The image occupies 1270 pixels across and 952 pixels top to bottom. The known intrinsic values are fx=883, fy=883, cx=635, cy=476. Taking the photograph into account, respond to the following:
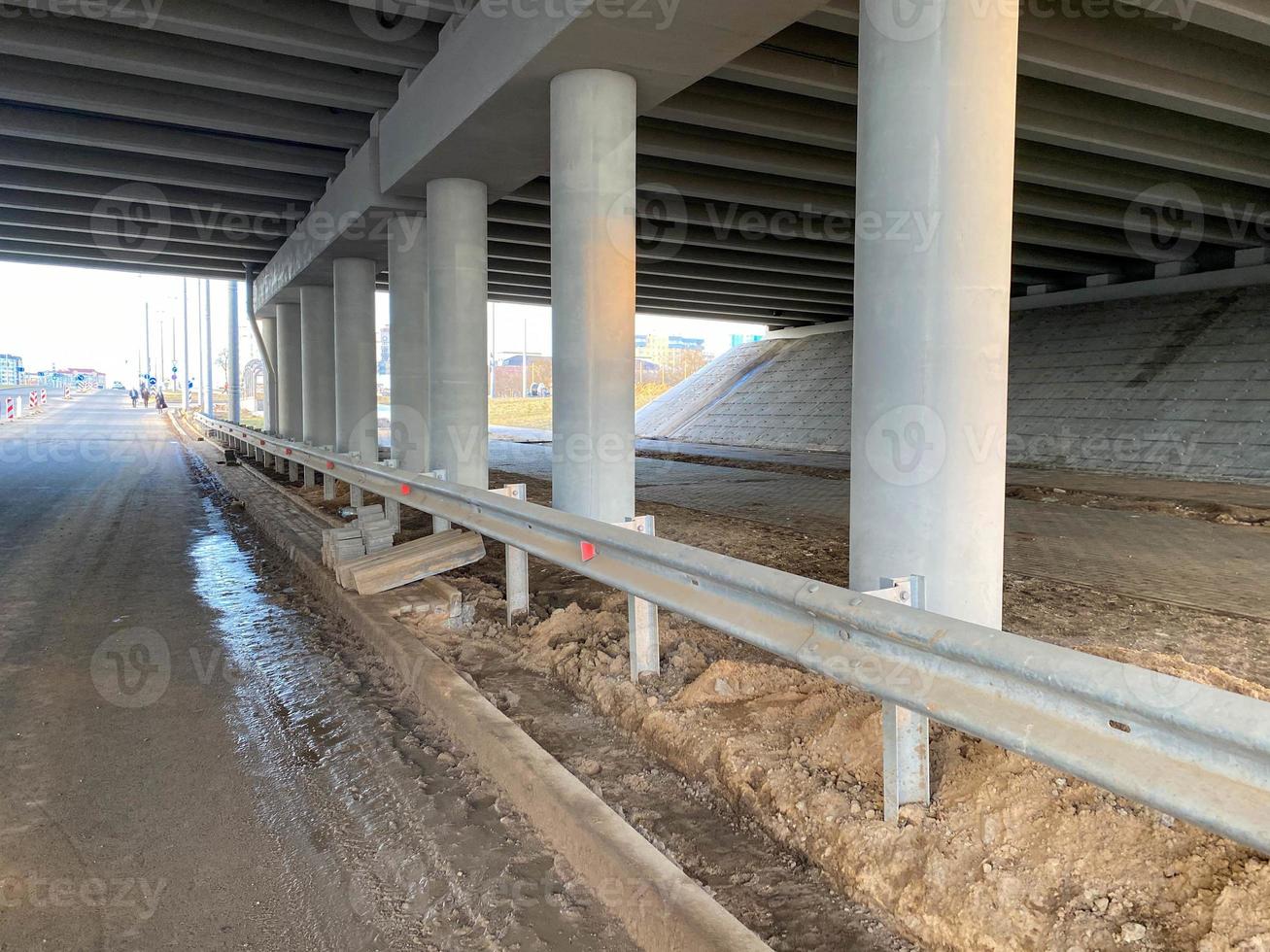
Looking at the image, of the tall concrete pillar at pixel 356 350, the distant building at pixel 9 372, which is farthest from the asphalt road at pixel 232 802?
the distant building at pixel 9 372

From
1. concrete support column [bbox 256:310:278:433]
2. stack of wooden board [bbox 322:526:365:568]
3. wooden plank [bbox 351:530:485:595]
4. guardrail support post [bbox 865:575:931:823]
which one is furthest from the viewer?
concrete support column [bbox 256:310:278:433]

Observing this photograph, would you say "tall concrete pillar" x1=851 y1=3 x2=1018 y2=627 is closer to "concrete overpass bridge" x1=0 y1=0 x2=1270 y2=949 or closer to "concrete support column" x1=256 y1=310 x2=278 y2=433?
"concrete overpass bridge" x1=0 y1=0 x2=1270 y2=949

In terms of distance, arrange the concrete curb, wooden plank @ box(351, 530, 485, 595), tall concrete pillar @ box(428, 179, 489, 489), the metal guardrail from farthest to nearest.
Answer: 1. tall concrete pillar @ box(428, 179, 489, 489)
2. wooden plank @ box(351, 530, 485, 595)
3. the concrete curb
4. the metal guardrail

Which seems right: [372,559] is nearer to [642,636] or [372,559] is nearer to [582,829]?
[642,636]

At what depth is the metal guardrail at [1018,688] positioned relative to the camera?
6.20ft

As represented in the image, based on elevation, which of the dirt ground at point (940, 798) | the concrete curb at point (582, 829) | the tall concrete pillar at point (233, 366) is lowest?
the concrete curb at point (582, 829)

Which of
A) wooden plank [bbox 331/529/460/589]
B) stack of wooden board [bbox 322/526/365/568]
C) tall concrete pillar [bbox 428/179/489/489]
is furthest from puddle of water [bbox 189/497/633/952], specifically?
tall concrete pillar [bbox 428/179/489/489]

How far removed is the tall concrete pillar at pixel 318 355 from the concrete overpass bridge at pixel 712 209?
9 centimetres

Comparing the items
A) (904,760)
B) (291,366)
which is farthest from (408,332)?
(291,366)

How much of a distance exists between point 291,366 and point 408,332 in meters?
13.8

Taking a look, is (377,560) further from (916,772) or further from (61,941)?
(916,772)

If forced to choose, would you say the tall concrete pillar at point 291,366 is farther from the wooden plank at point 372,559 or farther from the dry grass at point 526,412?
the dry grass at point 526,412

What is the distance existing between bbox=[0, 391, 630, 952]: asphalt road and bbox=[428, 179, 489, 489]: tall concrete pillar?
150 inches

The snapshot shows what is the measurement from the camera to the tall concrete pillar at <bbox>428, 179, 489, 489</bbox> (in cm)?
1022
